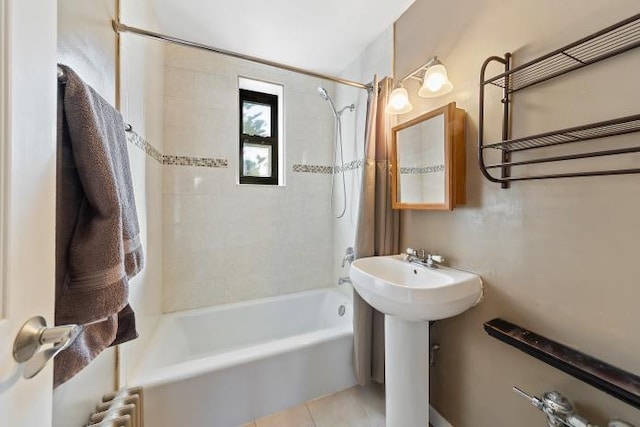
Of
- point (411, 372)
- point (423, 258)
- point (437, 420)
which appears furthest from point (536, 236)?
point (437, 420)

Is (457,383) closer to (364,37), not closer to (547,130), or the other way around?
(547,130)

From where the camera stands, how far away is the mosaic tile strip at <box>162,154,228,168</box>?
1.84 metres

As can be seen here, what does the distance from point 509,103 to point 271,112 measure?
6.00 feet

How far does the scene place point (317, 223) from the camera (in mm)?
2373

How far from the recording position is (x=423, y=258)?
54.7 inches

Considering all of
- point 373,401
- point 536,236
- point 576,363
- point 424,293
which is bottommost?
point 373,401

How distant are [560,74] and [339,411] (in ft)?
6.12

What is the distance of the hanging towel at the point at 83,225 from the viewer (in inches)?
22.1

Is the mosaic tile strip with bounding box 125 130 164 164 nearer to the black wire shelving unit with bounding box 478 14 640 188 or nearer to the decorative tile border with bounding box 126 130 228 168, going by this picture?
the decorative tile border with bounding box 126 130 228 168

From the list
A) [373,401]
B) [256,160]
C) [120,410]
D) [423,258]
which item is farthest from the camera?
[256,160]

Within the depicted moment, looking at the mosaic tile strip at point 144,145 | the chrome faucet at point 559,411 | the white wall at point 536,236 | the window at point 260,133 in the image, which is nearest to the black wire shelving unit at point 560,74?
the white wall at point 536,236

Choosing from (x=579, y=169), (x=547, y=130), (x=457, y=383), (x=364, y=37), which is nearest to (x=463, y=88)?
(x=547, y=130)

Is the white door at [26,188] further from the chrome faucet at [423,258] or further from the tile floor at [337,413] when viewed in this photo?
the chrome faucet at [423,258]

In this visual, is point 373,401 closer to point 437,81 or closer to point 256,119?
point 437,81
